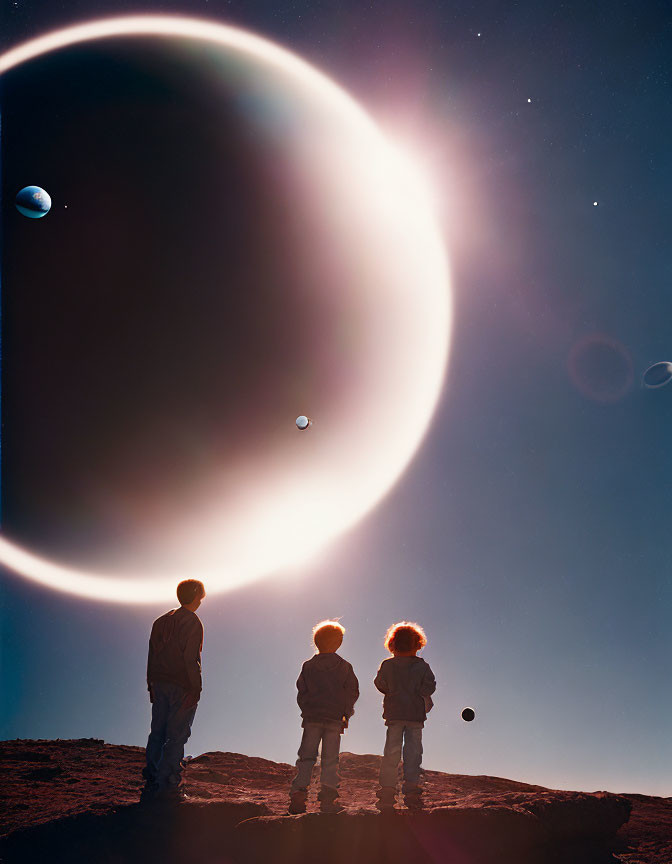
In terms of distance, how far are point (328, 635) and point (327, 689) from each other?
2.44 ft

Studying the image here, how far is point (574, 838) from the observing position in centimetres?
704

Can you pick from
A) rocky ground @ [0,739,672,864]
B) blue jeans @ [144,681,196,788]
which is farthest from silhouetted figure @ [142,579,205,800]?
rocky ground @ [0,739,672,864]

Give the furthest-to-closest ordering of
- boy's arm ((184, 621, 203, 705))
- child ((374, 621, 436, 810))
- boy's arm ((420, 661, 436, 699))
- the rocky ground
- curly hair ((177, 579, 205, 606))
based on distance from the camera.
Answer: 1. curly hair ((177, 579, 205, 606))
2. boy's arm ((420, 661, 436, 699))
3. boy's arm ((184, 621, 203, 705))
4. child ((374, 621, 436, 810))
5. the rocky ground

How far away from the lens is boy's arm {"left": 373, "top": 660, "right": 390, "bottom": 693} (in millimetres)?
7770

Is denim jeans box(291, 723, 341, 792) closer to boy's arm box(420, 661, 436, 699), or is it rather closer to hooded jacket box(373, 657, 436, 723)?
hooded jacket box(373, 657, 436, 723)

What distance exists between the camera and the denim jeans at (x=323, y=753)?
22.6 ft

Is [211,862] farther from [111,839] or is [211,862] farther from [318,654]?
[318,654]

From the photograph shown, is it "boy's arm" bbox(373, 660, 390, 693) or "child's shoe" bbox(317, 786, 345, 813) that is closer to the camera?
"child's shoe" bbox(317, 786, 345, 813)

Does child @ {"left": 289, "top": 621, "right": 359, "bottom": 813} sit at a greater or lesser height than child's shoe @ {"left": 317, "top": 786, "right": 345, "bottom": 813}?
greater

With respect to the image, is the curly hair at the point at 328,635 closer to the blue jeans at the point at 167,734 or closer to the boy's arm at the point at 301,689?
the boy's arm at the point at 301,689

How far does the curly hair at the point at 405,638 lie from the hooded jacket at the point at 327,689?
0.85 meters

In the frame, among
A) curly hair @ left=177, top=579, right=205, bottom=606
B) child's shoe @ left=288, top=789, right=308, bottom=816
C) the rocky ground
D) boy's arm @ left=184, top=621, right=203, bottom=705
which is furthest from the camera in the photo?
curly hair @ left=177, top=579, right=205, bottom=606

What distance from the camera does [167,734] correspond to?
6969 mm

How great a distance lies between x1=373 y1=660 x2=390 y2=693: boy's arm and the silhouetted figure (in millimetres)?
2435
